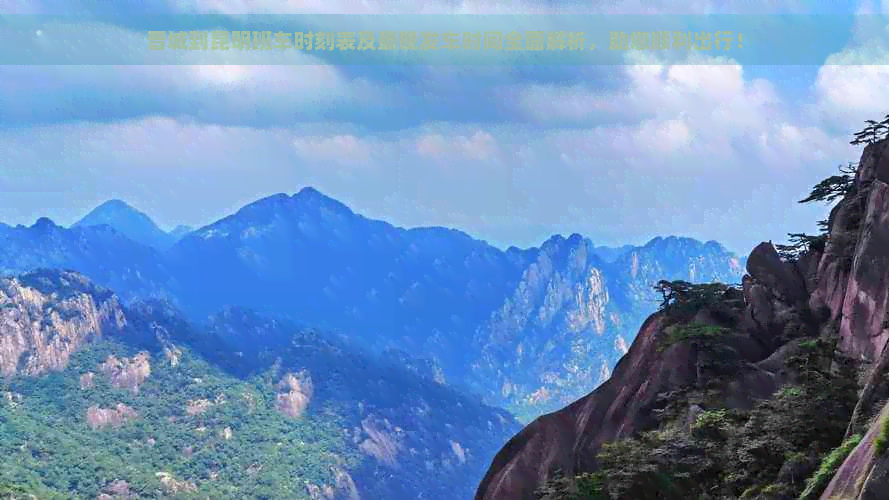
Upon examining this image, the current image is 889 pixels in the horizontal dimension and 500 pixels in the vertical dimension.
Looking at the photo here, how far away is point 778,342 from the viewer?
61688 mm

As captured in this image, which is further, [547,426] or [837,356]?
[547,426]

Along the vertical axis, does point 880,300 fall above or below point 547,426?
above

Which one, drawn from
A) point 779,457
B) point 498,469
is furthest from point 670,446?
point 498,469

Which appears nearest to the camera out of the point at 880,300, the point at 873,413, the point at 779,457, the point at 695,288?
the point at 873,413

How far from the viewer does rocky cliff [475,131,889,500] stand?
141ft

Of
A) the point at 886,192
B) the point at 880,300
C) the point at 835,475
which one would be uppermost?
the point at 886,192

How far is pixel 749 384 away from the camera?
2219 inches

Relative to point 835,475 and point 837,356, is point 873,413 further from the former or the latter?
point 837,356

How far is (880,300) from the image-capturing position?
1941 inches

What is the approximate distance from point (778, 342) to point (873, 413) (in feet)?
90.3

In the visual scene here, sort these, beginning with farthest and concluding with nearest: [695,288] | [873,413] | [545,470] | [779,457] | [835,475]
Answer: [695,288] < [545,470] < [779,457] < [873,413] < [835,475]

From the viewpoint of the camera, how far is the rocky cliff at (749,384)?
42.9m

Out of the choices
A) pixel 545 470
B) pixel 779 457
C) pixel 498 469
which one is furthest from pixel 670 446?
pixel 498 469

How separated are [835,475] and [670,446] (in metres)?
20.0
